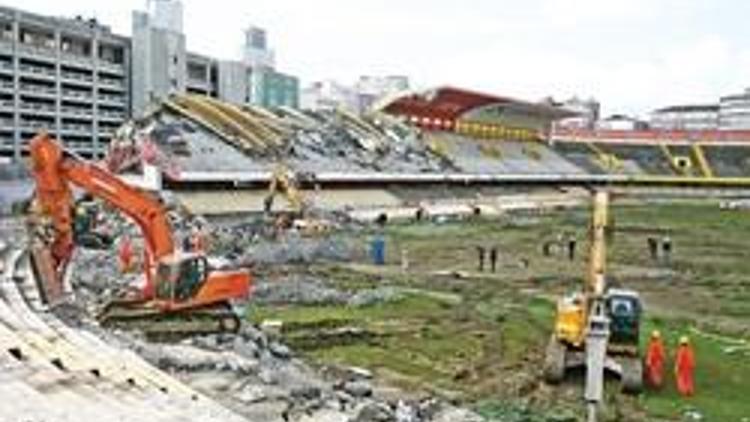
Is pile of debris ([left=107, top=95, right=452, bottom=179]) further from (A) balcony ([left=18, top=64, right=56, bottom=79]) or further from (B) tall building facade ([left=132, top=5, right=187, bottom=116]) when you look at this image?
(A) balcony ([left=18, top=64, right=56, bottom=79])

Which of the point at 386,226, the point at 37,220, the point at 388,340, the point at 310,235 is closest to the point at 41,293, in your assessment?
the point at 37,220

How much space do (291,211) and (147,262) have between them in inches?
1132

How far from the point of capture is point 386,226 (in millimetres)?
56406

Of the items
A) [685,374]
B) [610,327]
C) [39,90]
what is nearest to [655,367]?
[685,374]

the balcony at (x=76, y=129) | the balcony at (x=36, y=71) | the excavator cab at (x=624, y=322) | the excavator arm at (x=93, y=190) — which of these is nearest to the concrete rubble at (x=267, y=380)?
the excavator arm at (x=93, y=190)

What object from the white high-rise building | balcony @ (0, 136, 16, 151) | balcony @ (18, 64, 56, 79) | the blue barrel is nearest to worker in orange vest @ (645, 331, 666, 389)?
the blue barrel

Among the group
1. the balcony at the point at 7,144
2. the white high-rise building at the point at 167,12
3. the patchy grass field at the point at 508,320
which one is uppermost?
the white high-rise building at the point at 167,12

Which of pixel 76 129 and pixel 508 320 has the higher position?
pixel 76 129

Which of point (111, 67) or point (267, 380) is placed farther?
point (111, 67)

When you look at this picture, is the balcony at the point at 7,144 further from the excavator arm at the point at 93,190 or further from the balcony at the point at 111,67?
the excavator arm at the point at 93,190

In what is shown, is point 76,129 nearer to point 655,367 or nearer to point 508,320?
point 508,320

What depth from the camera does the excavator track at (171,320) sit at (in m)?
20.6

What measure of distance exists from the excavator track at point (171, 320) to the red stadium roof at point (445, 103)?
3074 inches

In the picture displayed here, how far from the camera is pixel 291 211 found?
2003 inches
